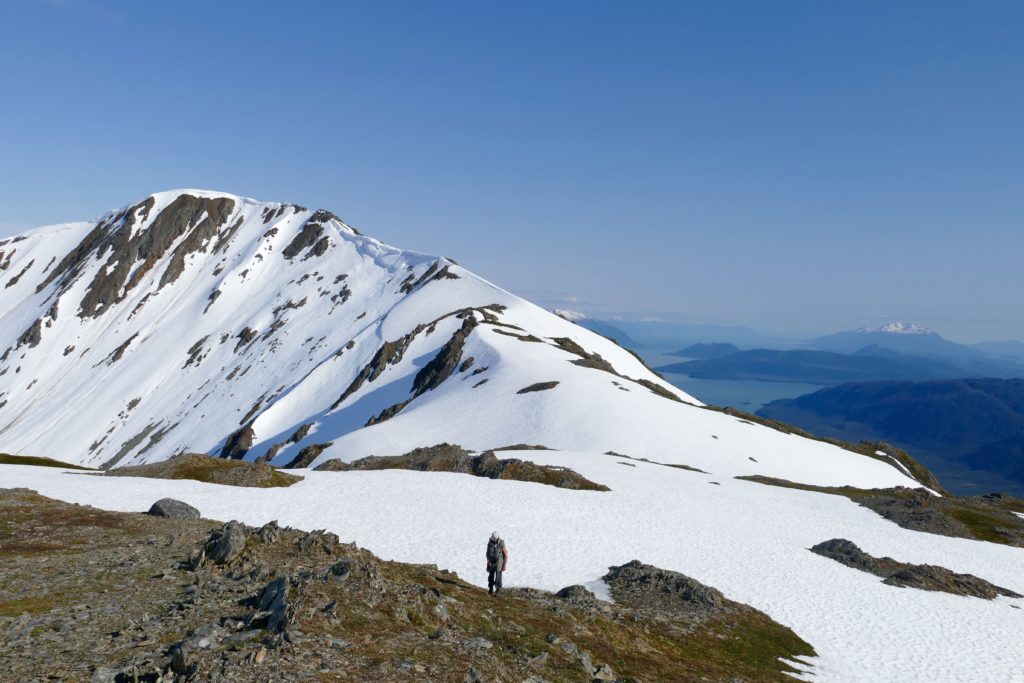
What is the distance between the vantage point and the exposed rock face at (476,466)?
47.8 m

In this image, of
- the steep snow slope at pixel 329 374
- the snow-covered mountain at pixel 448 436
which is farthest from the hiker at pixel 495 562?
the steep snow slope at pixel 329 374

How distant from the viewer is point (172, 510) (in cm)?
3050

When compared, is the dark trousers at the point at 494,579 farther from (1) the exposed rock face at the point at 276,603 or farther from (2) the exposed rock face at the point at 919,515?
(2) the exposed rock face at the point at 919,515

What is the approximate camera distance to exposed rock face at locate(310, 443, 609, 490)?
157 feet

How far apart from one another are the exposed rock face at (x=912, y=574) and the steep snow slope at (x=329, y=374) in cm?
2895

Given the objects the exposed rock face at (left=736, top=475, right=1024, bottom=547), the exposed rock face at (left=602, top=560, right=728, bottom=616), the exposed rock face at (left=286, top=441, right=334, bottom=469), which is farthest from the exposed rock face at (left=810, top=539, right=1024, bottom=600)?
the exposed rock face at (left=286, top=441, right=334, bottom=469)

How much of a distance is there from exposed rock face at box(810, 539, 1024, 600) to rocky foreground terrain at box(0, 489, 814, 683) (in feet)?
43.6

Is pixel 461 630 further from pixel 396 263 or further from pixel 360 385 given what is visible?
pixel 396 263

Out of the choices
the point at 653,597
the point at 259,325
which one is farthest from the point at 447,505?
the point at 259,325

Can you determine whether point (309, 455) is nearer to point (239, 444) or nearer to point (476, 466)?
point (476, 466)

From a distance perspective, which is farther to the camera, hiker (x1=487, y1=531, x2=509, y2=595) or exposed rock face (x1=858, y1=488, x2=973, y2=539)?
exposed rock face (x1=858, y1=488, x2=973, y2=539)

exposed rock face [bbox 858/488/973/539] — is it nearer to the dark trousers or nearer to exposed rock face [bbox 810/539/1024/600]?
exposed rock face [bbox 810/539/1024/600]

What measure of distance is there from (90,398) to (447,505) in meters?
157

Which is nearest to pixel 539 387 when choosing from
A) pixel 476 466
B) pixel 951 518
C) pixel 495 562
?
pixel 476 466
